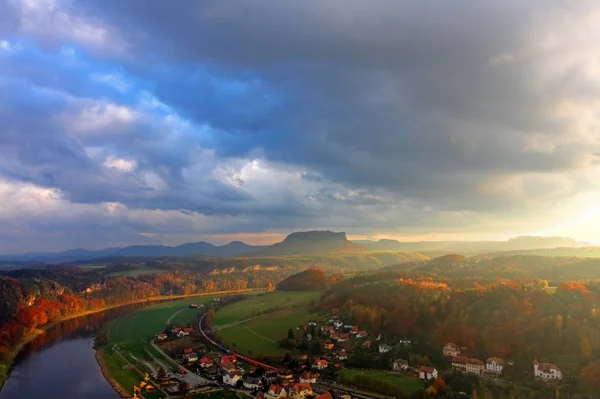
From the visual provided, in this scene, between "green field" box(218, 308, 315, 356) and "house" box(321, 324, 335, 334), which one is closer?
"green field" box(218, 308, 315, 356)

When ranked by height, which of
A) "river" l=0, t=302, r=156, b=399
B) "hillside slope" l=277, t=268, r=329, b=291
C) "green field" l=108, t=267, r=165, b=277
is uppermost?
"green field" l=108, t=267, r=165, b=277

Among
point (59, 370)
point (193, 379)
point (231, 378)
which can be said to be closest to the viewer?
point (231, 378)

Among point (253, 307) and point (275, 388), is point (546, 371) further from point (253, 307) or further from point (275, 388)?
point (253, 307)

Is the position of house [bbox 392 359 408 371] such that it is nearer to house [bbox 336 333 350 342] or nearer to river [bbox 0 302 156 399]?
house [bbox 336 333 350 342]

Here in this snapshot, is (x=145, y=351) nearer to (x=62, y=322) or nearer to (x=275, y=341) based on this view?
(x=275, y=341)

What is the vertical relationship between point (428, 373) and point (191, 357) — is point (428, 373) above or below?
above

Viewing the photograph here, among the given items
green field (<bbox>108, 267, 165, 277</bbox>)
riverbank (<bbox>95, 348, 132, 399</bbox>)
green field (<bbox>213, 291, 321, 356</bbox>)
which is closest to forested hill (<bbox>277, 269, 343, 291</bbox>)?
green field (<bbox>213, 291, 321, 356</bbox>)

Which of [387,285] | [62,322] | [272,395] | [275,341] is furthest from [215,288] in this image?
[272,395]

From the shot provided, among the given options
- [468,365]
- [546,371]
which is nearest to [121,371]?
[468,365]
